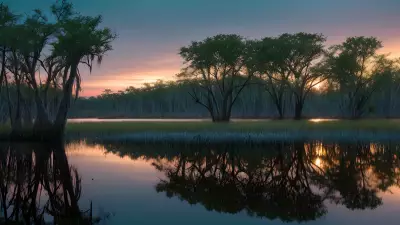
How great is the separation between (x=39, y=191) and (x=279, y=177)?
10.1 metres

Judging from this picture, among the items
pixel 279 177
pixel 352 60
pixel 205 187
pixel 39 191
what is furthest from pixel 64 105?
pixel 352 60

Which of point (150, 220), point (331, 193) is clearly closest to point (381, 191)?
point (331, 193)

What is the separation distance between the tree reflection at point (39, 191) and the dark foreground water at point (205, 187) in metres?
0.04

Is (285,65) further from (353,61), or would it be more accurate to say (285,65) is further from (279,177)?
(279,177)

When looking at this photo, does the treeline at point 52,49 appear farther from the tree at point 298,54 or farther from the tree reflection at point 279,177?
the tree at point 298,54

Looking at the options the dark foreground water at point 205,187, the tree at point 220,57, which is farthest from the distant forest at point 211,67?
the dark foreground water at point 205,187

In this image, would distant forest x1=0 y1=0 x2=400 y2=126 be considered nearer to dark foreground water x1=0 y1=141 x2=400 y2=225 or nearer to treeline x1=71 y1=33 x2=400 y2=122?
treeline x1=71 y1=33 x2=400 y2=122

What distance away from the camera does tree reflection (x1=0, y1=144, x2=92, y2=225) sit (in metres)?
11.0

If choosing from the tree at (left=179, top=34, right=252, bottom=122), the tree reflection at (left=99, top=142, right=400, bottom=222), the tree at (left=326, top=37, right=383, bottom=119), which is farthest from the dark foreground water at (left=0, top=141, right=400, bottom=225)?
the tree at (left=326, top=37, right=383, bottom=119)

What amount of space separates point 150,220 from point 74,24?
104 ft

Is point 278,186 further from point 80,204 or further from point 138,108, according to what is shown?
point 138,108

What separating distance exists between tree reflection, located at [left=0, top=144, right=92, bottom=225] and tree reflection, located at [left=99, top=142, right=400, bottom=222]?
3.71m

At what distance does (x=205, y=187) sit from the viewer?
49.5 feet

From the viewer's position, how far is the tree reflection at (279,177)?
40.3 ft
